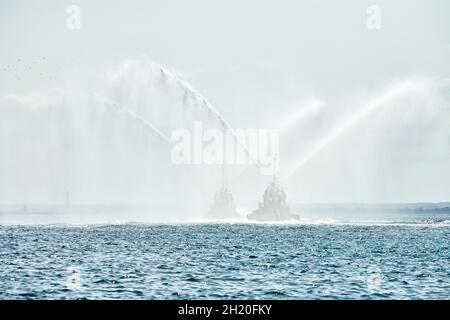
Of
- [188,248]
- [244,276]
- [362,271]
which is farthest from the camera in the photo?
[188,248]

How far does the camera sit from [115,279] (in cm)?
5753
